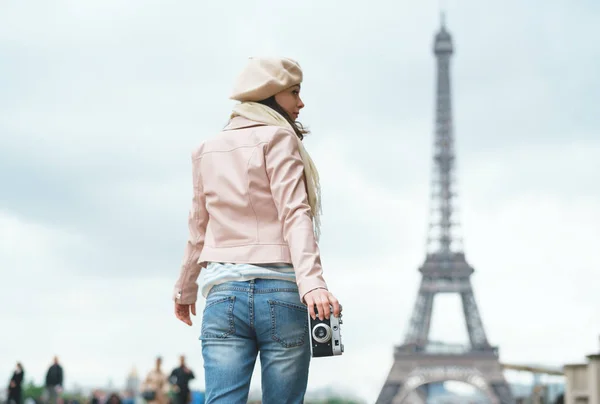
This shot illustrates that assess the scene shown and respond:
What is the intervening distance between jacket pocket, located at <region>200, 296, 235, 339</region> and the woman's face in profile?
74 centimetres

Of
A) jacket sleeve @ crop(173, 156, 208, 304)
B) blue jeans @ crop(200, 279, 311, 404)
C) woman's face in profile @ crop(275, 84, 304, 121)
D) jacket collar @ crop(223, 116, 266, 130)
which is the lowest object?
blue jeans @ crop(200, 279, 311, 404)

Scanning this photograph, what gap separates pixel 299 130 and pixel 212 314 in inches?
30.1

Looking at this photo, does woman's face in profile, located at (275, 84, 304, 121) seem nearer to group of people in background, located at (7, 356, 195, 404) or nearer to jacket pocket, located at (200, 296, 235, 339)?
jacket pocket, located at (200, 296, 235, 339)

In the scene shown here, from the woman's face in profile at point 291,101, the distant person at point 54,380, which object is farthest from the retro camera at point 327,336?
the distant person at point 54,380

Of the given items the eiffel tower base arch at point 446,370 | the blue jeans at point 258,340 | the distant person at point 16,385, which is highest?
the blue jeans at point 258,340

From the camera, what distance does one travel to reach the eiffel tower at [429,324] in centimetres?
5203

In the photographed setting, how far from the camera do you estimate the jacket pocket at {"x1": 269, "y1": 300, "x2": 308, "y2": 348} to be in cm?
309

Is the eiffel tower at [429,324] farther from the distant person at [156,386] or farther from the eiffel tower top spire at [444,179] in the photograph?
the distant person at [156,386]

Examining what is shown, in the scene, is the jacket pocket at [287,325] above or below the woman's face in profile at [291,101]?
below

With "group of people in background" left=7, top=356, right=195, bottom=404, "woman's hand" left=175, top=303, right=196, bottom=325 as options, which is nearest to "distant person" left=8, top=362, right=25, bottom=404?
"group of people in background" left=7, top=356, right=195, bottom=404

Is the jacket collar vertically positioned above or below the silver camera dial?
above

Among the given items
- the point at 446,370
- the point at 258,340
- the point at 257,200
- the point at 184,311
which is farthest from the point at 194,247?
the point at 446,370

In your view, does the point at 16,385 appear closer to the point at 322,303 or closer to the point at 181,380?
the point at 181,380

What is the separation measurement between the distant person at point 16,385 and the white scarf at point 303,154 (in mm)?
14777
